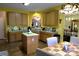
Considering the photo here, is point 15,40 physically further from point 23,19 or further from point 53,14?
point 53,14

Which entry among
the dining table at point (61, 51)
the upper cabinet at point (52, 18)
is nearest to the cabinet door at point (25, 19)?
the upper cabinet at point (52, 18)

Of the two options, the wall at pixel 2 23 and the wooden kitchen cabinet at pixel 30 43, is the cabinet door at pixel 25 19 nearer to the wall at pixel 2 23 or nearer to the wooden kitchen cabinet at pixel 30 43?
the wall at pixel 2 23

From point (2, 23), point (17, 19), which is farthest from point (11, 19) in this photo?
point (2, 23)

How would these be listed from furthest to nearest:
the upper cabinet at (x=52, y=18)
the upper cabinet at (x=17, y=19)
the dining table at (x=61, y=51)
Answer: the upper cabinet at (x=17, y=19)
the upper cabinet at (x=52, y=18)
the dining table at (x=61, y=51)

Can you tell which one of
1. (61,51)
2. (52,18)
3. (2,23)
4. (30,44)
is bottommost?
(30,44)

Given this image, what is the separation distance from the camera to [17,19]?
4832 millimetres

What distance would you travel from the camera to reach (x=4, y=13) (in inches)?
185

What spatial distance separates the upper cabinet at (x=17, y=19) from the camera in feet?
15.5

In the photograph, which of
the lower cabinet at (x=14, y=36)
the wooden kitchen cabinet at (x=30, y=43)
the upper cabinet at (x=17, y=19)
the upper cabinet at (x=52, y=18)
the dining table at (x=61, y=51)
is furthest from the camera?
the upper cabinet at (x=17, y=19)

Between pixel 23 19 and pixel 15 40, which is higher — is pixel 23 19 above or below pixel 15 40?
above

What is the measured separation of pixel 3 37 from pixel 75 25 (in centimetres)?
367

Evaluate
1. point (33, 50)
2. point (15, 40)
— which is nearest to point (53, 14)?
point (33, 50)

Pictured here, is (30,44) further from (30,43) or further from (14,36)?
(14,36)

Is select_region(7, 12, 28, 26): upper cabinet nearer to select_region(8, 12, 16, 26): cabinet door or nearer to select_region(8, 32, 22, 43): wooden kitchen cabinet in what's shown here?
select_region(8, 12, 16, 26): cabinet door
